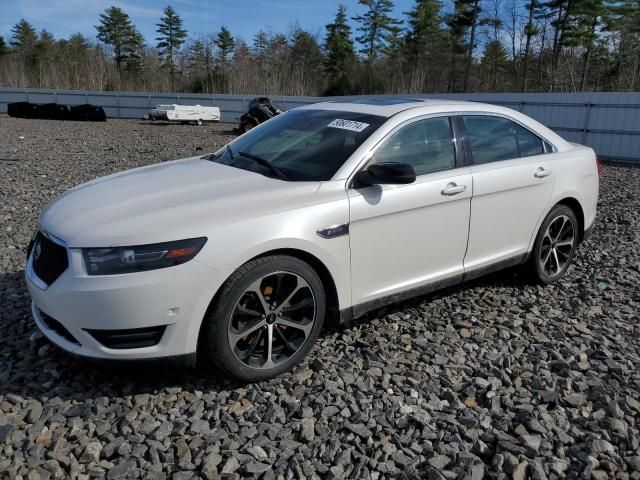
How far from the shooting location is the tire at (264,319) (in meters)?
2.81

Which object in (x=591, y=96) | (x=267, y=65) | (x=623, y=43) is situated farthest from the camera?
(x=267, y=65)

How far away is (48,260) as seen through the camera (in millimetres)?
2908

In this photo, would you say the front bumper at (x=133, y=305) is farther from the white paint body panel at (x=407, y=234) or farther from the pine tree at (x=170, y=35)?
the pine tree at (x=170, y=35)

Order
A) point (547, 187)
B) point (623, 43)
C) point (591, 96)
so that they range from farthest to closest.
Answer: point (623, 43) → point (591, 96) → point (547, 187)

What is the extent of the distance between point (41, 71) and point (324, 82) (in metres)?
24.4

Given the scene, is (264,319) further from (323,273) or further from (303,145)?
(303,145)

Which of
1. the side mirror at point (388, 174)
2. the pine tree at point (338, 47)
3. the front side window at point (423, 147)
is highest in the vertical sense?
the pine tree at point (338, 47)

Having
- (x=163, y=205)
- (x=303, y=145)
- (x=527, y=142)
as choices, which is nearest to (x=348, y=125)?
(x=303, y=145)

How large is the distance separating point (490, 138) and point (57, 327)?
330 centimetres

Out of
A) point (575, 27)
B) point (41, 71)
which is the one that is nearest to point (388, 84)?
point (575, 27)

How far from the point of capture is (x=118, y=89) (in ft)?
146

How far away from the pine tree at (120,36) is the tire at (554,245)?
65.9 metres

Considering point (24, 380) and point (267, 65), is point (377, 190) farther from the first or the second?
point (267, 65)

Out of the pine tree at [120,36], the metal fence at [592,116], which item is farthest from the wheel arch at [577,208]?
the pine tree at [120,36]
